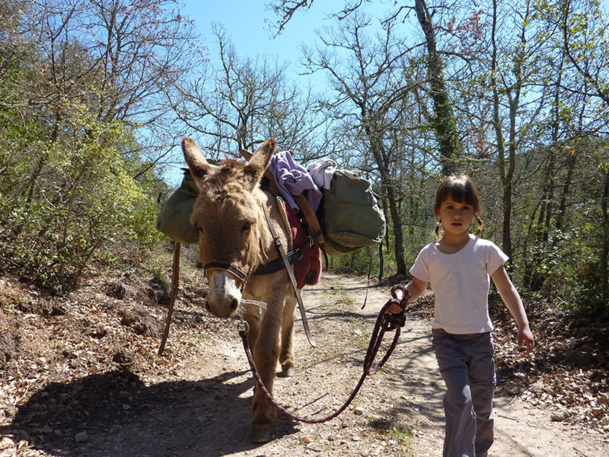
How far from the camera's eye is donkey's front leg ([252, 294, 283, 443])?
3363 mm

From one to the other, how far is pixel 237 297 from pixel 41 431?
2140 mm

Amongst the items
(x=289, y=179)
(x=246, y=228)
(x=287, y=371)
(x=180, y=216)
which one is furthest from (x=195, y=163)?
(x=287, y=371)

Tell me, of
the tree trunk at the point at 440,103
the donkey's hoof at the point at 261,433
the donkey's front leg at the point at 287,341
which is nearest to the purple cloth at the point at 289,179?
the donkey's front leg at the point at 287,341

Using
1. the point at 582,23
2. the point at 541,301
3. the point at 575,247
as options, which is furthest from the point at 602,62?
the point at 541,301

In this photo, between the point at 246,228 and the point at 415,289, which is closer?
the point at 415,289

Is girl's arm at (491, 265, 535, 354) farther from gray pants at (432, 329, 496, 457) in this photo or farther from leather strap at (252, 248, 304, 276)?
leather strap at (252, 248, 304, 276)

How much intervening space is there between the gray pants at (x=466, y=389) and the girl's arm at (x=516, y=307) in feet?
0.73

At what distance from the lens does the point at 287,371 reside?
506 cm

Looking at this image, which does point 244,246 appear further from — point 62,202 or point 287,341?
point 62,202

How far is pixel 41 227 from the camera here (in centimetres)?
533

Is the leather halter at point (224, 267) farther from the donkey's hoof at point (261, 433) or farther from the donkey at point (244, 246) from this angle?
the donkey's hoof at point (261, 433)

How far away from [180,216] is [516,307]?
3364mm

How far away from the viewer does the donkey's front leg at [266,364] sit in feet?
11.0

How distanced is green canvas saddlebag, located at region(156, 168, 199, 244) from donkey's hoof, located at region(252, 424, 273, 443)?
2.04 metres
